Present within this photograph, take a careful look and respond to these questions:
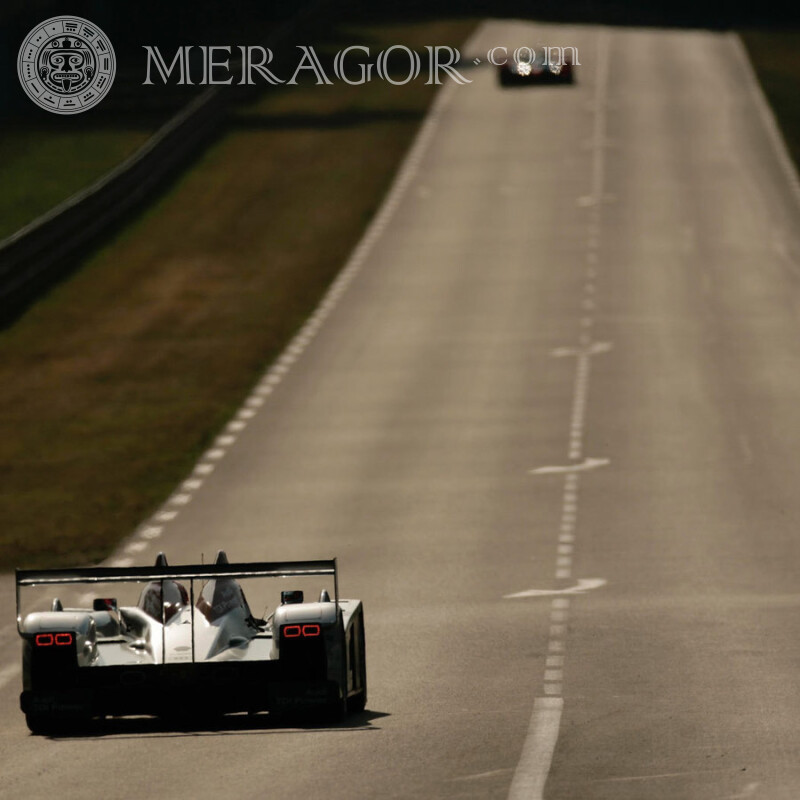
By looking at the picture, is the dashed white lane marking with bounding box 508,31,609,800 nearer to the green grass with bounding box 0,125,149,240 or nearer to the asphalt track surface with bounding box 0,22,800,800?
the asphalt track surface with bounding box 0,22,800,800

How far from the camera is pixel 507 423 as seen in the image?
122ft

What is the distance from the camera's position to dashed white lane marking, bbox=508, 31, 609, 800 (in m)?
13.1

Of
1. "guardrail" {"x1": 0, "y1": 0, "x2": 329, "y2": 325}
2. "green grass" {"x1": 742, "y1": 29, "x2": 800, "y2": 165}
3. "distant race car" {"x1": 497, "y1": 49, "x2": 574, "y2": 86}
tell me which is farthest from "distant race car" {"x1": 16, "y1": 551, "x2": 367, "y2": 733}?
"distant race car" {"x1": 497, "y1": 49, "x2": 574, "y2": 86}

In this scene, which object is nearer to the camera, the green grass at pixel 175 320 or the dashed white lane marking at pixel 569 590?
the dashed white lane marking at pixel 569 590

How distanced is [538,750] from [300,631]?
6.32ft

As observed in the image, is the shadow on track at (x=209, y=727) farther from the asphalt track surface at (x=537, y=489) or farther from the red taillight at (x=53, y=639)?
the red taillight at (x=53, y=639)

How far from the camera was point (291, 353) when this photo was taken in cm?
4534

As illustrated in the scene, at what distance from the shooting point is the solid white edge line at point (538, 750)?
40.0 ft

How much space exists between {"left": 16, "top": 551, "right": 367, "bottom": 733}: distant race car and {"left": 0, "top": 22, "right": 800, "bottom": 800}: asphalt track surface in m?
0.26

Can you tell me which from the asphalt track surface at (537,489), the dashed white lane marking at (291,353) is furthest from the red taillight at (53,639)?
the dashed white lane marking at (291,353)

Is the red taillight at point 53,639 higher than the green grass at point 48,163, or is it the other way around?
the green grass at point 48,163

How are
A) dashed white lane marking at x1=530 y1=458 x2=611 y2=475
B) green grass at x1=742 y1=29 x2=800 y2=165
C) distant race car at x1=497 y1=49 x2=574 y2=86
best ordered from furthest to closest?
1. distant race car at x1=497 y1=49 x2=574 y2=86
2. green grass at x1=742 y1=29 x2=800 y2=165
3. dashed white lane marking at x1=530 y1=458 x2=611 y2=475

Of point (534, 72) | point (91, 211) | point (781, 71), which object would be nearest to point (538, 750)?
point (91, 211)

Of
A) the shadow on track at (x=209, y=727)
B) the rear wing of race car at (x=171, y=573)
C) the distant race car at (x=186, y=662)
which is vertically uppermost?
the rear wing of race car at (x=171, y=573)
